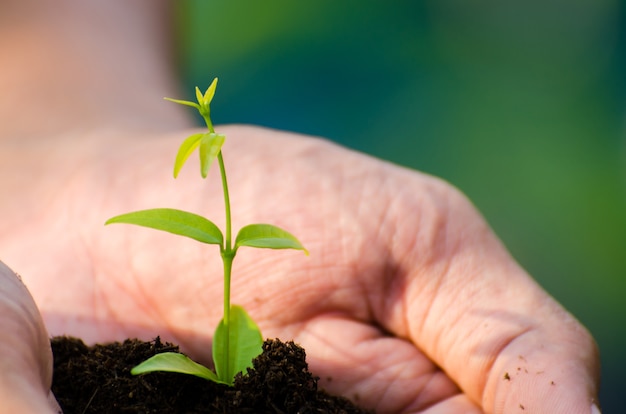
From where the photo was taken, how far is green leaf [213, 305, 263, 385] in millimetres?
1218

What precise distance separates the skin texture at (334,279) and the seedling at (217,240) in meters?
0.39

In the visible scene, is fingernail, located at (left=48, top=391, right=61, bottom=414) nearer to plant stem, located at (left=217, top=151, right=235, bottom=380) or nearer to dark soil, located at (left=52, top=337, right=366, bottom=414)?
dark soil, located at (left=52, top=337, right=366, bottom=414)

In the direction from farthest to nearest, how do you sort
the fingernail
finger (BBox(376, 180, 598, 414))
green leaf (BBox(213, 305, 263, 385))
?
finger (BBox(376, 180, 598, 414)), green leaf (BBox(213, 305, 263, 385)), the fingernail

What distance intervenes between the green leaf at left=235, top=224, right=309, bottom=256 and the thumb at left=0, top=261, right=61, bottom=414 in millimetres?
348

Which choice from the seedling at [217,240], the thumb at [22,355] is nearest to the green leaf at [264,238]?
the seedling at [217,240]

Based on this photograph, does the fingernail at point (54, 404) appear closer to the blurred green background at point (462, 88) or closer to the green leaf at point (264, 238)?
the green leaf at point (264, 238)

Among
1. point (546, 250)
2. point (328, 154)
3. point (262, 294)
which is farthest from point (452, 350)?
point (546, 250)

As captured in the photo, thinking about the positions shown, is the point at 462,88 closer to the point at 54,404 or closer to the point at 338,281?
the point at 338,281

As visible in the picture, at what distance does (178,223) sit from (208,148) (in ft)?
0.60

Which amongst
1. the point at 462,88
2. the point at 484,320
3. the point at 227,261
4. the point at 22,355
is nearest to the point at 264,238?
the point at 227,261

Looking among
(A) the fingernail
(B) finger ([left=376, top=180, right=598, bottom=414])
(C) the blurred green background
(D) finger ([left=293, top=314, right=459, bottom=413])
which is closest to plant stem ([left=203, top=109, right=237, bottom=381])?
(A) the fingernail

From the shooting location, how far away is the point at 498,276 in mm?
1625

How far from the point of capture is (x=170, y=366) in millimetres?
1075

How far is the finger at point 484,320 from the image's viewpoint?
1369 millimetres
